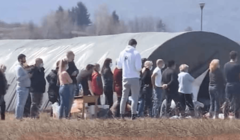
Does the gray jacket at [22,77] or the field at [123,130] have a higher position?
the gray jacket at [22,77]

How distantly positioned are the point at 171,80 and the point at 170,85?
14 centimetres

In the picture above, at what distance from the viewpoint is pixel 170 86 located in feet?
58.9

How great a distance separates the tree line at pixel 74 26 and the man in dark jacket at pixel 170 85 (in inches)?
3193

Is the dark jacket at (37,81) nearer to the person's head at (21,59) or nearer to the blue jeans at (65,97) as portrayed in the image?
the person's head at (21,59)

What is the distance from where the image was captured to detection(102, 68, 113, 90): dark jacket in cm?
1906

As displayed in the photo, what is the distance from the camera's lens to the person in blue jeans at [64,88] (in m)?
15.9

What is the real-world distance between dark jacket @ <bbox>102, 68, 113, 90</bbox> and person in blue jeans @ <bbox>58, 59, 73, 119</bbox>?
2994 mm

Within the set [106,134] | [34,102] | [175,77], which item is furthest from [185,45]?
[106,134]

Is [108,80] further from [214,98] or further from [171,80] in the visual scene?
[214,98]

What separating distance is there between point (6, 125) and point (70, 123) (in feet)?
4.41

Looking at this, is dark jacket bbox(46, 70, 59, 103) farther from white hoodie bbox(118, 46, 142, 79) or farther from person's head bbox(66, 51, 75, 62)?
white hoodie bbox(118, 46, 142, 79)

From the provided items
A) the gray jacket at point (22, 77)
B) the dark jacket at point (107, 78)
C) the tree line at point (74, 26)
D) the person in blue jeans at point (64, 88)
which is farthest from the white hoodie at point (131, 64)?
the tree line at point (74, 26)

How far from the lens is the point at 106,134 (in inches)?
498

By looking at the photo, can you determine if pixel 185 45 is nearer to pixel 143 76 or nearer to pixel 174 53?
pixel 174 53
